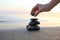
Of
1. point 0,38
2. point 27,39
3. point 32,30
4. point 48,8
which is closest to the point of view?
point 48,8

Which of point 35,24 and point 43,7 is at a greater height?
point 43,7

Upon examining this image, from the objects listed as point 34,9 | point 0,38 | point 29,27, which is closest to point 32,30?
point 29,27

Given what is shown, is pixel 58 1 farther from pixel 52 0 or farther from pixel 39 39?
pixel 39 39

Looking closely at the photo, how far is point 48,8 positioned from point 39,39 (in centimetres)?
227

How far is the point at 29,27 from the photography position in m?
3.99

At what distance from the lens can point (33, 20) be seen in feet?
13.7

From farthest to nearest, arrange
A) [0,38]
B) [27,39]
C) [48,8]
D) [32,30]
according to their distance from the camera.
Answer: [32,30] < [0,38] < [27,39] < [48,8]

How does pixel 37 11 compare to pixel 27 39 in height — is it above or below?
above

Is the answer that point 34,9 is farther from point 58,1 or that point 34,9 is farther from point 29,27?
point 29,27

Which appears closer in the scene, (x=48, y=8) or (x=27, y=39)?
(x=48, y=8)

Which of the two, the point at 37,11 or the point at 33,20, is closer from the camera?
the point at 37,11

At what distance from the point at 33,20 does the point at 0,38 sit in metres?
1.37

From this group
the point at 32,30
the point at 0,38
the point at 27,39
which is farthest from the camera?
the point at 32,30

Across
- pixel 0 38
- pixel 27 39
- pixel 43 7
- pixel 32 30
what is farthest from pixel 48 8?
pixel 32 30
